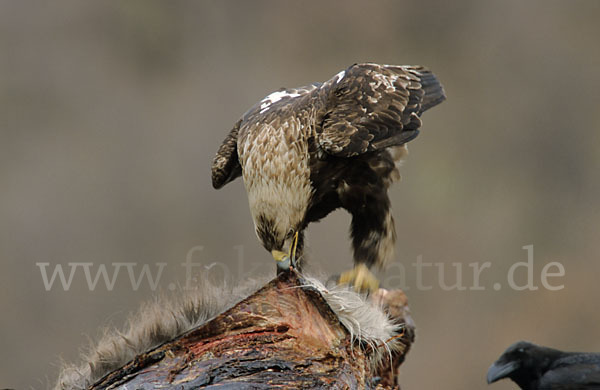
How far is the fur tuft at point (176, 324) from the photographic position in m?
1.03

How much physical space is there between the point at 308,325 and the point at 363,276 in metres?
0.88

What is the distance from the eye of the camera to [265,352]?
102 centimetres

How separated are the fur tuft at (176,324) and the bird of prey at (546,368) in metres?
0.47

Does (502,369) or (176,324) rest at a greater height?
(176,324)

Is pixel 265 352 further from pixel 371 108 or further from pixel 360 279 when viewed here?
pixel 371 108

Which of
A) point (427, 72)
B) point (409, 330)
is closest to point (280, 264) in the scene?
point (409, 330)

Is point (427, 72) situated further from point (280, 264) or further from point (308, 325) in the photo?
point (308, 325)

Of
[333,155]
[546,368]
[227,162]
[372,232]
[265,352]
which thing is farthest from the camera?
[227,162]

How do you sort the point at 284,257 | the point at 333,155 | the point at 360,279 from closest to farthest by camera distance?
the point at 284,257
the point at 360,279
the point at 333,155

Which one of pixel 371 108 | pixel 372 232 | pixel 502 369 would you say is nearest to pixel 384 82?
pixel 371 108

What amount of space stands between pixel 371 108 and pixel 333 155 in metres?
0.21

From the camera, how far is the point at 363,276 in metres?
1.93

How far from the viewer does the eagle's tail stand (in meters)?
2.31

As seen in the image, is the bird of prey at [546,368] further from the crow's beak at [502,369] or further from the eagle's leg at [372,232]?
the eagle's leg at [372,232]
